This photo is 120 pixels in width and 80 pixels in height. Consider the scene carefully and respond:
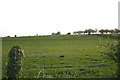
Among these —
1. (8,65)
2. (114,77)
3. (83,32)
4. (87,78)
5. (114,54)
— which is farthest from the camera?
(83,32)

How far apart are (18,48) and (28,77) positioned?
160 cm

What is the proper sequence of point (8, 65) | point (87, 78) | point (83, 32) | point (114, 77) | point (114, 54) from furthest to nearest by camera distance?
point (83, 32) → point (87, 78) → point (114, 77) → point (114, 54) → point (8, 65)

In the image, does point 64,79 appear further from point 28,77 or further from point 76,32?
point 76,32

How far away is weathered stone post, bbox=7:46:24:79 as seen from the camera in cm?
540

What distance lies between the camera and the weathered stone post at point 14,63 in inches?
213

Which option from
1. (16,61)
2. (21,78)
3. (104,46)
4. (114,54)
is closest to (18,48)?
(16,61)

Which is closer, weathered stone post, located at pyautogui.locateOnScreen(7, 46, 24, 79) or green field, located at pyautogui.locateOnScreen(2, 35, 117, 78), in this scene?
weathered stone post, located at pyautogui.locateOnScreen(7, 46, 24, 79)

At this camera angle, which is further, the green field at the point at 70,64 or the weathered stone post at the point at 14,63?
the green field at the point at 70,64

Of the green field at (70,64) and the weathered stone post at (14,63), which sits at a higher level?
the weathered stone post at (14,63)

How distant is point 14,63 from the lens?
5414 mm

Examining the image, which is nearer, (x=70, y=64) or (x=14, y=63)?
(x=14, y=63)

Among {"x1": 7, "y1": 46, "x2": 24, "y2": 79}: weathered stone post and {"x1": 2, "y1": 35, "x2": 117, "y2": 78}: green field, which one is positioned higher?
{"x1": 7, "y1": 46, "x2": 24, "y2": 79}: weathered stone post

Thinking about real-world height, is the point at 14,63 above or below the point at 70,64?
above

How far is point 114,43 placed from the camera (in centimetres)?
578
